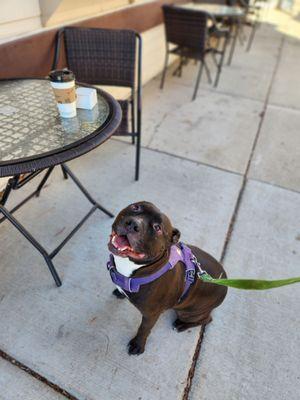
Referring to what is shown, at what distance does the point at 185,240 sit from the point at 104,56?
5.39 feet

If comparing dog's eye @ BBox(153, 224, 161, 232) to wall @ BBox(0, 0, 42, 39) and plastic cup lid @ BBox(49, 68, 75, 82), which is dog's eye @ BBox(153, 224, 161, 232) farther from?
wall @ BBox(0, 0, 42, 39)

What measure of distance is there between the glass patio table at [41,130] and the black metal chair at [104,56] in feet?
2.34

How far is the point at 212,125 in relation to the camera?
391 centimetres

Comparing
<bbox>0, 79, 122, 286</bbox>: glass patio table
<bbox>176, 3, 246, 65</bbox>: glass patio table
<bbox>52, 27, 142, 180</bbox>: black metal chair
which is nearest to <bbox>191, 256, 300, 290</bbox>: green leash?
<bbox>0, 79, 122, 286</bbox>: glass patio table

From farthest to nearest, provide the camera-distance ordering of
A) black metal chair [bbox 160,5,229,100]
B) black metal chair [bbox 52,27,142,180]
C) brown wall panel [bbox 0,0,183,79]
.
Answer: black metal chair [bbox 160,5,229,100]
black metal chair [bbox 52,27,142,180]
brown wall panel [bbox 0,0,183,79]

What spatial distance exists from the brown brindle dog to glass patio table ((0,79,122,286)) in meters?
0.45

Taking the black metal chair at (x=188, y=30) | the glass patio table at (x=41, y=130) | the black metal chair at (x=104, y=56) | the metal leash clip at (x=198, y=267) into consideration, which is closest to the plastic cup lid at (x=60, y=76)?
the glass patio table at (x=41, y=130)

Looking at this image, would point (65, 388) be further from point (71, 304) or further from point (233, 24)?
point (233, 24)

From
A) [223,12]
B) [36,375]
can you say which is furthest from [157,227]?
[223,12]

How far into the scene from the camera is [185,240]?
2.36 meters

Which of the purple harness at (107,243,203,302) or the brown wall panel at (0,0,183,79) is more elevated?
the brown wall panel at (0,0,183,79)

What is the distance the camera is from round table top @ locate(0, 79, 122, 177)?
54.6 inches

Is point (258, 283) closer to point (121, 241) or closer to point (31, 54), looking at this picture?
point (121, 241)

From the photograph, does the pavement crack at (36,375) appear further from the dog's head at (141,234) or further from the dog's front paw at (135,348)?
the dog's head at (141,234)
